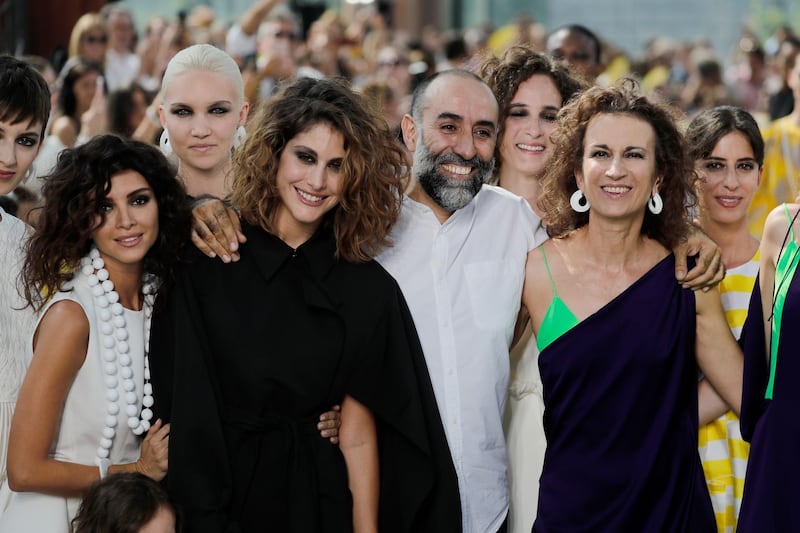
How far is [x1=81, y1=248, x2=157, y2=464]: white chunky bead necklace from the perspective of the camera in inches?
154

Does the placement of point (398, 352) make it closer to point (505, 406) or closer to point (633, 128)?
point (505, 406)

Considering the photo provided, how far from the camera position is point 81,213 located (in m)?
3.95

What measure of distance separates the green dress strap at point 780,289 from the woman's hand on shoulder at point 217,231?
1765 millimetres

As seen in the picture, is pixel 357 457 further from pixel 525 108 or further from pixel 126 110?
pixel 126 110

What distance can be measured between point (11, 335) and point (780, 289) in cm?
255

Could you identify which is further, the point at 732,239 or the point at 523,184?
the point at 523,184

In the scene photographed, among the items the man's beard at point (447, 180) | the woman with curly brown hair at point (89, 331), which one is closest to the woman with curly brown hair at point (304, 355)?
the woman with curly brown hair at point (89, 331)

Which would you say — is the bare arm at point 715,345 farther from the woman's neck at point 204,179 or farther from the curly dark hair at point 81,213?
the woman's neck at point 204,179

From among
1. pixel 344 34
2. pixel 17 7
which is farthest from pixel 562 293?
pixel 344 34

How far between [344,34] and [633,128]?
11.7m

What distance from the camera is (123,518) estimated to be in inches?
147

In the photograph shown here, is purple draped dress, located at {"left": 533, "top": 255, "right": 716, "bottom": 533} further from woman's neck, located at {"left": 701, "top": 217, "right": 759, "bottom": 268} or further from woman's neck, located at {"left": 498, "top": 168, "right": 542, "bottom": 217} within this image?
woman's neck, located at {"left": 498, "top": 168, "right": 542, "bottom": 217}

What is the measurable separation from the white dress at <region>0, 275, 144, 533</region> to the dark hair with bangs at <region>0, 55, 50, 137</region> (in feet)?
2.30

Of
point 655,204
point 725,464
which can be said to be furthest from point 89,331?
point 725,464
